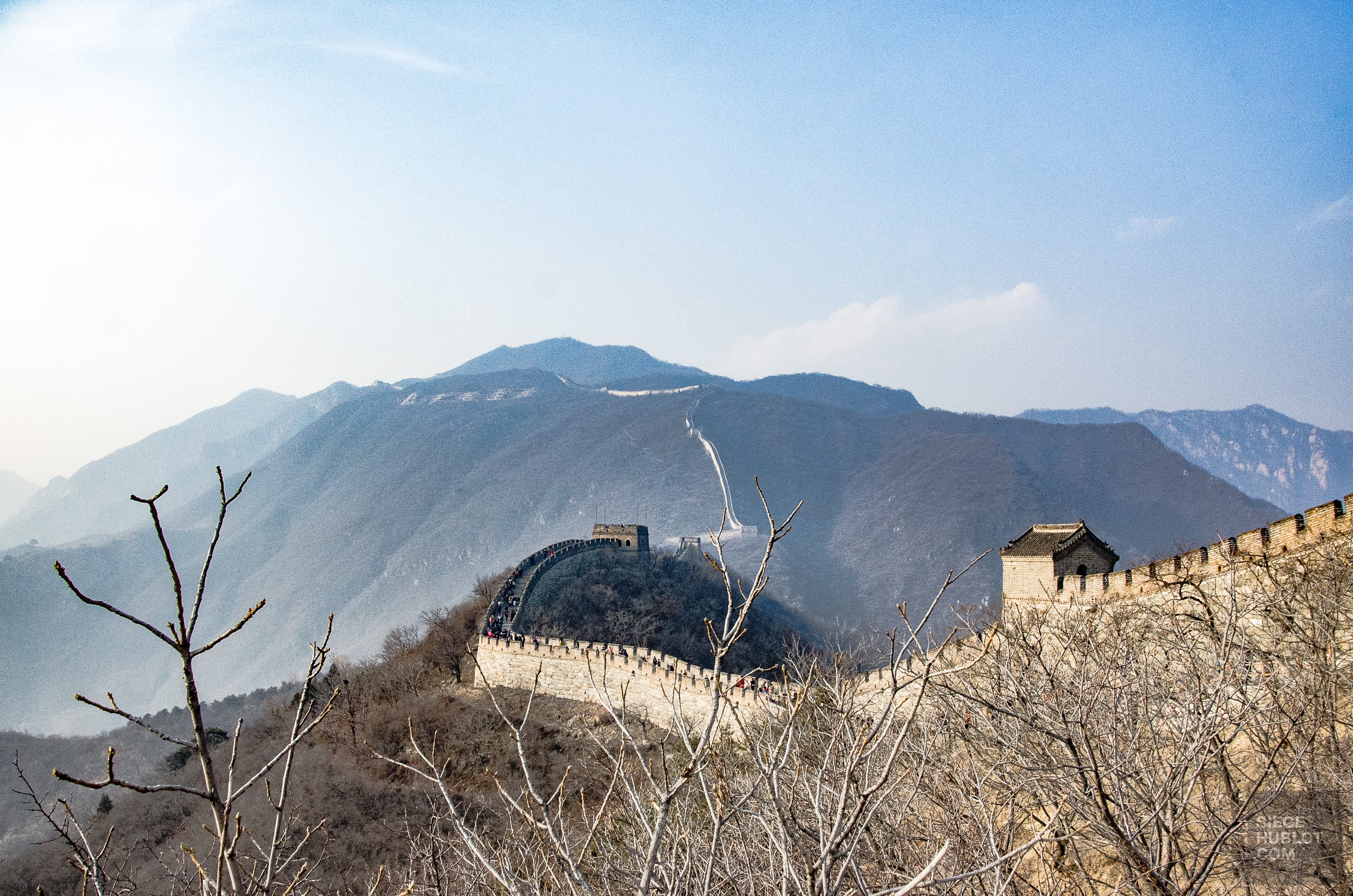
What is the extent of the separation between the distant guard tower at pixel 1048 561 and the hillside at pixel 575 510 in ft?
160

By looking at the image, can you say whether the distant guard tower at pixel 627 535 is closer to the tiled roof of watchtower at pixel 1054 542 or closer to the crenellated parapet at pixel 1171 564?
the crenellated parapet at pixel 1171 564

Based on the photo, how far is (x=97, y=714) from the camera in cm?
12012

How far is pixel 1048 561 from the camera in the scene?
1994 cm

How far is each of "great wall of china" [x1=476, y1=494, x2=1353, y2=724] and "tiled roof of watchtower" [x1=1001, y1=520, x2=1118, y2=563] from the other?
0.12ft

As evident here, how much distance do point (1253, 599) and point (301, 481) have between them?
173520 mm

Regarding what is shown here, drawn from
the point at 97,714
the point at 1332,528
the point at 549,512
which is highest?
the point at 1332,528

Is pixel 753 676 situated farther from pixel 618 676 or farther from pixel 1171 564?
pixel 618 676

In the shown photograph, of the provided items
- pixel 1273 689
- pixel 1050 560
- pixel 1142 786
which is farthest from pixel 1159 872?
pixel 1050 560

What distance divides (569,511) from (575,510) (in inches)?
49.0

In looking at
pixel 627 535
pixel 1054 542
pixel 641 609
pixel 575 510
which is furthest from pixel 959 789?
pixel 575 510

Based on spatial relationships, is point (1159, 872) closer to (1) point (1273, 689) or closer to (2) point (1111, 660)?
(1) point (1273, 689)

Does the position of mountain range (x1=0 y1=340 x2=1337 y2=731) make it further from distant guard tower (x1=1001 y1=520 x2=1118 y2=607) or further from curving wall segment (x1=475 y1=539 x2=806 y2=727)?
distant guard tower (x1=1001 y1=520 x2=1118 y2=607)

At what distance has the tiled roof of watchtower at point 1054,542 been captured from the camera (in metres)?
20.2

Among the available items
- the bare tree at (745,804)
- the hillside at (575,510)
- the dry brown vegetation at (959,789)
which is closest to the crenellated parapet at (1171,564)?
the dry brown vegetation at (959,789)
